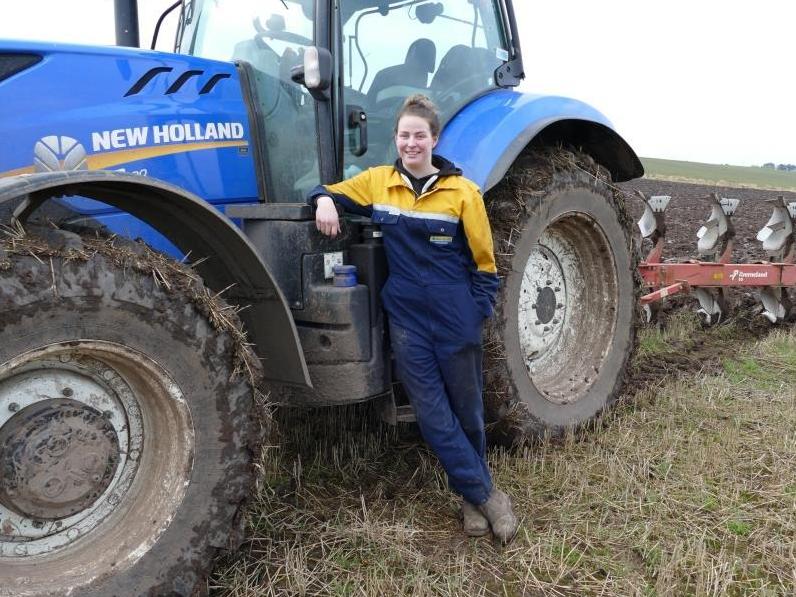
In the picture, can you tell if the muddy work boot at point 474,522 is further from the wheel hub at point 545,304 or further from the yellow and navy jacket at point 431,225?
the wheel hub at point 545,304

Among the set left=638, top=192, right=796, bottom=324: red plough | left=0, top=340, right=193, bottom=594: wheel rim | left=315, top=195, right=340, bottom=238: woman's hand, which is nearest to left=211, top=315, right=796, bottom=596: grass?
left=0, top=340, right=193, bottom=594: wheel rim

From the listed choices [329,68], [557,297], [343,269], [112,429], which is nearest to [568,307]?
[557,297]

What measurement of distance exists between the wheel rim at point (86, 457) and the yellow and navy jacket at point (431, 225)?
889 mm

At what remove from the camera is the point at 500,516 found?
2.62 meters

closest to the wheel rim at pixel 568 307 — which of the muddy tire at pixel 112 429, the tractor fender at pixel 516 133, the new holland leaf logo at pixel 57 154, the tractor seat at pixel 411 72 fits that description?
the tractor fender at pixel 516 133

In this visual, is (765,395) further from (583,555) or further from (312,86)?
(312,86)

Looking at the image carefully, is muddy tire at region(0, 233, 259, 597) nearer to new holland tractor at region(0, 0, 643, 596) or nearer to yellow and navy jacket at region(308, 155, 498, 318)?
new holland tractor at region(0, 0, 643, 596)

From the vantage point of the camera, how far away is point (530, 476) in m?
3.06

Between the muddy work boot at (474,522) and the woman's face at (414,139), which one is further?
the muddy work boot at (474,522)

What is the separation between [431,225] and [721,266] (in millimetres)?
3449

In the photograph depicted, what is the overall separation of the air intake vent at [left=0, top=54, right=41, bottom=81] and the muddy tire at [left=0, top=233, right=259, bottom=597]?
71 cm

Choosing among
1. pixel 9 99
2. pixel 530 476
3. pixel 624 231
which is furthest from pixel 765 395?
pixel 9 99

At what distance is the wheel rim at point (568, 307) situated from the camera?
138 inches

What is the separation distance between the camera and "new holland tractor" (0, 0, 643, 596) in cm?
191
